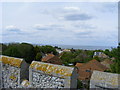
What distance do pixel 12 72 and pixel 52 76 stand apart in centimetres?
236

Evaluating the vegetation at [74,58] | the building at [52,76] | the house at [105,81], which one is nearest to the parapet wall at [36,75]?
the building at [52,76]

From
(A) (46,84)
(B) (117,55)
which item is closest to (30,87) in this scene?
(A) (46,84)

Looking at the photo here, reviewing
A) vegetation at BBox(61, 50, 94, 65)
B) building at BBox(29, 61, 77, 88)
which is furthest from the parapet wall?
vegetation at BBox(61, 50, 94, 65)

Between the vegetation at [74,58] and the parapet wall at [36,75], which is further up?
the parapet wall at [36,75]

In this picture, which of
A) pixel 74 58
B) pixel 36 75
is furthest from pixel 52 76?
pixel 74 58

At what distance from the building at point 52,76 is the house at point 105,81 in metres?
0.68

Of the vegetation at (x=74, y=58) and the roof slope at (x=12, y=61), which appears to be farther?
the vegetation at (x=74, y=58)

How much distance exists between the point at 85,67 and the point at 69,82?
715 inches

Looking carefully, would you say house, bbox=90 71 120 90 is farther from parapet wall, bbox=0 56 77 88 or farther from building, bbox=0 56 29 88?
building, bbox=0 56 29 88

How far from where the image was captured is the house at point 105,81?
142 inches

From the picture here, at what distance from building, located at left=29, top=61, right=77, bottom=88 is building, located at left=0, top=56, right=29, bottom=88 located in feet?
2.31

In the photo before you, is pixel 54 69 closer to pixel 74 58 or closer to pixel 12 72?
pixel 12 72

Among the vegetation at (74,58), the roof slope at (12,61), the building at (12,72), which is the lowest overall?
the vegetation at (74,58)

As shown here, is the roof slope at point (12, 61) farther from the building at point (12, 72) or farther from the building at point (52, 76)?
the building at point (52, 76)
